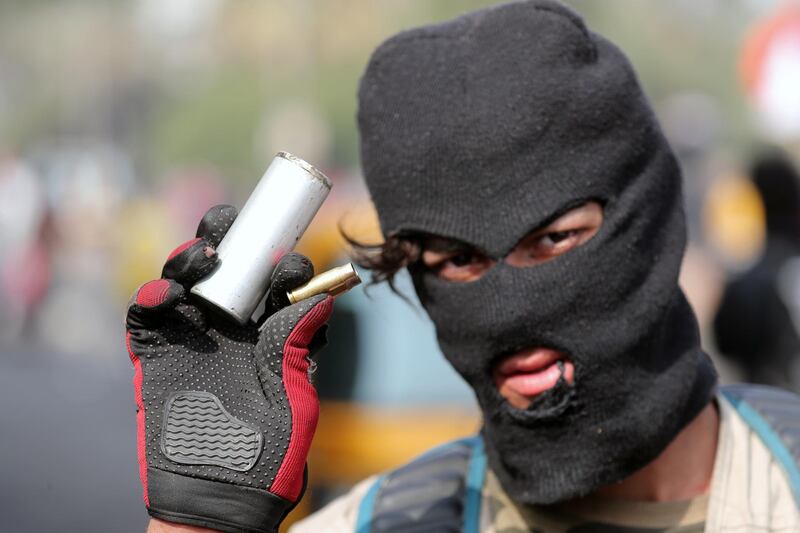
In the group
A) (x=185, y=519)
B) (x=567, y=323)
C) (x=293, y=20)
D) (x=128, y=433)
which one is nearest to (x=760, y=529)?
(x=567, y=323)

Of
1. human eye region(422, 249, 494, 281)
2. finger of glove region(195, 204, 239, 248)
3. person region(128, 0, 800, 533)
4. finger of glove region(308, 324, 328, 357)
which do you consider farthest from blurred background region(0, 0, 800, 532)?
finger of glove region(195, 204, 239, 248)

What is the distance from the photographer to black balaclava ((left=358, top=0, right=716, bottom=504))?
238cm

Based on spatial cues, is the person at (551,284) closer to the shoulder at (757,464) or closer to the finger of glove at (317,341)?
the shoulder at (757,464)

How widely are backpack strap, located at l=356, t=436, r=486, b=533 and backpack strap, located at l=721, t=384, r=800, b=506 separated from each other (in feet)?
1.97

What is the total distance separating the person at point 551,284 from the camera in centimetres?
238

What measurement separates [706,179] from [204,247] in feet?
37.1

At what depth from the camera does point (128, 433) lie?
6734 mm

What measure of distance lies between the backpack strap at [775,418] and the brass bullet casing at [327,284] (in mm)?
1015

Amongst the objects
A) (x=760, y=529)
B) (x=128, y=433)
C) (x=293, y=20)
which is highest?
(x=760, y=529)

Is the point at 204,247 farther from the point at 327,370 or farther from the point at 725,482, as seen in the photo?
the point at 327,370

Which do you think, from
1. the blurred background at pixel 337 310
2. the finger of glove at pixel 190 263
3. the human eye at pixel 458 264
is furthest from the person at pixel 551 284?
the finger of glove at pixel 190 263

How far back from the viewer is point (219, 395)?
2070mm

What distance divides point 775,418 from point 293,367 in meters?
1.14

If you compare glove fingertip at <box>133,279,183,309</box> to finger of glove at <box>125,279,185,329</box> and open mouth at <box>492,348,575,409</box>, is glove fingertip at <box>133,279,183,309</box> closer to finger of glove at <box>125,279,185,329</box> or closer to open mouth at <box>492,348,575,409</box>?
finger of glove at <box>125,279,185,329</box>
